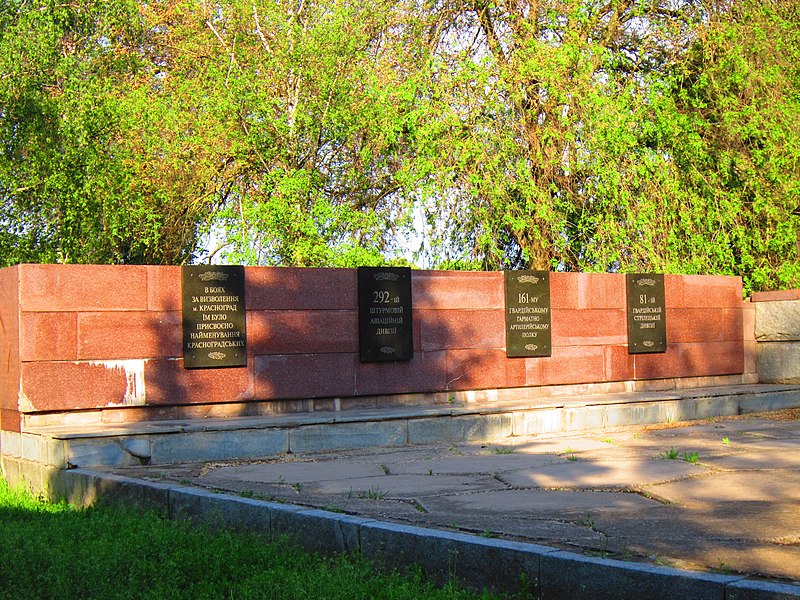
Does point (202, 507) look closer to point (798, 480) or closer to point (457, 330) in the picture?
point (798, 480)

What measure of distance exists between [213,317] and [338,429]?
198 cm

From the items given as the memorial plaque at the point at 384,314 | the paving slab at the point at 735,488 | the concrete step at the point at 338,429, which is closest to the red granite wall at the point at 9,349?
the concrete step at the point at 338,429

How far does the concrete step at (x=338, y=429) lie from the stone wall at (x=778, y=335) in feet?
6.91

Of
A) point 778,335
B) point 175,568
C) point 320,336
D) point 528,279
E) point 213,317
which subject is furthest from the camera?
point 778,335

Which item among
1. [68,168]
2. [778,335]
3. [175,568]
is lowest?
[175,568]

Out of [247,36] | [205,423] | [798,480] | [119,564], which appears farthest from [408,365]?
[247,36]

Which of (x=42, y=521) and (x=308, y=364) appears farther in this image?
(x=308, y=364)

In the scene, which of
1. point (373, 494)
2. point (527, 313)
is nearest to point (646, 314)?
point (527, 313)

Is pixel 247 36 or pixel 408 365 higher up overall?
pixel 247 36

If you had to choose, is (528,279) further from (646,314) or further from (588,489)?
(588,489)

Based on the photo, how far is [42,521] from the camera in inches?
288

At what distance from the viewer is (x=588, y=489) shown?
25.0 ft

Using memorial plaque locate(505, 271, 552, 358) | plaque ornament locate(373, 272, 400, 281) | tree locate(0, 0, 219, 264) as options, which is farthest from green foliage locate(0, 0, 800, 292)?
plaque ornament locate(373, 272, 400, 281)

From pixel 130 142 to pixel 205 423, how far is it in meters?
12.3
